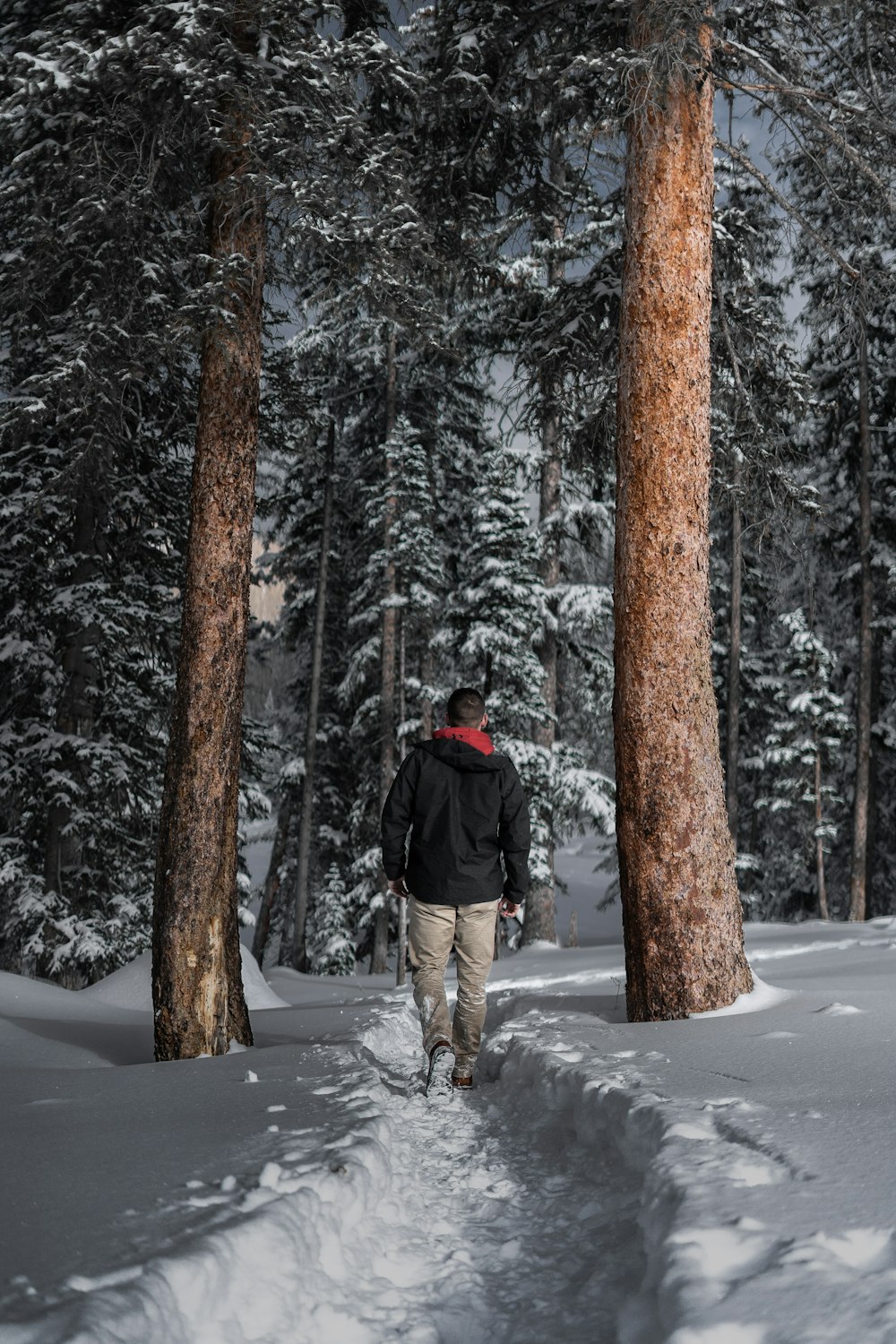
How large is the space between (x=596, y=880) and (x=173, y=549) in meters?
49.6

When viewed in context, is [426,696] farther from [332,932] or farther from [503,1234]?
[503,1234]

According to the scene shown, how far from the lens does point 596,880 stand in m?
58.5

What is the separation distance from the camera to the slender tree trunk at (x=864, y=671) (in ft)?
61.3

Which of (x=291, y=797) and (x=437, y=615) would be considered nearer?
(x=437, y=615)

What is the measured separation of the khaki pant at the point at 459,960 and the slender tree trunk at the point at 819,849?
1932 cm

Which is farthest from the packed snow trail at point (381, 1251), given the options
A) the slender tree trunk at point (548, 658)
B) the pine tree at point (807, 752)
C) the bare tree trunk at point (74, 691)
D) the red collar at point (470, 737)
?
the pine tree at point (807, 752)

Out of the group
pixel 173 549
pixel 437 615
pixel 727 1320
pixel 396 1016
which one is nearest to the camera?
pixel 727 1320

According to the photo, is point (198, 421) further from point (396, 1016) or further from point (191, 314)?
point (396, 1016)

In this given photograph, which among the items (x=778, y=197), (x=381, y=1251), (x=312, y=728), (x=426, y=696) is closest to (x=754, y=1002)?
(x=381, y=1251)

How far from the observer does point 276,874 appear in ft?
80.5

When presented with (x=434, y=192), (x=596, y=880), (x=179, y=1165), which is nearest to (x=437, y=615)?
(x=434, y=192)

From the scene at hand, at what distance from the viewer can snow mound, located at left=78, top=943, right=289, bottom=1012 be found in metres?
8.35

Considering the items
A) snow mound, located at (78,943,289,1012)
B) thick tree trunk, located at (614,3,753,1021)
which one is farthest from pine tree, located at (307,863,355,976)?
thick tree trunk, located at (614,3,753,1021)

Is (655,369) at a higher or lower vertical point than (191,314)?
lower
